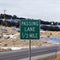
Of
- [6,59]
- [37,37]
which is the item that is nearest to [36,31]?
[37,37]

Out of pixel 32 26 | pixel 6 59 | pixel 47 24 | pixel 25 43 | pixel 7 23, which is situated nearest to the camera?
pixel 32 26

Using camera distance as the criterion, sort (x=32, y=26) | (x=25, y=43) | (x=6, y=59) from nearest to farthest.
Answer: (x=32, y=26)
(x=6, y=59)
(x=25, y=43)

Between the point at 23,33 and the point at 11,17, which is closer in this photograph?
the point at 23,33

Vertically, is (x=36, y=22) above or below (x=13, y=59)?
above

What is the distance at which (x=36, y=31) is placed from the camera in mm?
15180

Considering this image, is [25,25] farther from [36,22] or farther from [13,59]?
[13,59]

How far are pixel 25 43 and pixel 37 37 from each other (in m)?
52.9

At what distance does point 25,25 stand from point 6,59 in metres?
14.7

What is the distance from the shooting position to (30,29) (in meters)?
15.0

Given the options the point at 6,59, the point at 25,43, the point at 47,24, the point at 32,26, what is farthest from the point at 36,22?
the point at 47,24

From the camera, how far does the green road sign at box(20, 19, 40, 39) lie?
1502 centimetres

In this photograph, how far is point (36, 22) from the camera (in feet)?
49.5

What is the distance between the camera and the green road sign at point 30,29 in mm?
15016

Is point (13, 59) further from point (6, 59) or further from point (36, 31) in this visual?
point (36, 31)
